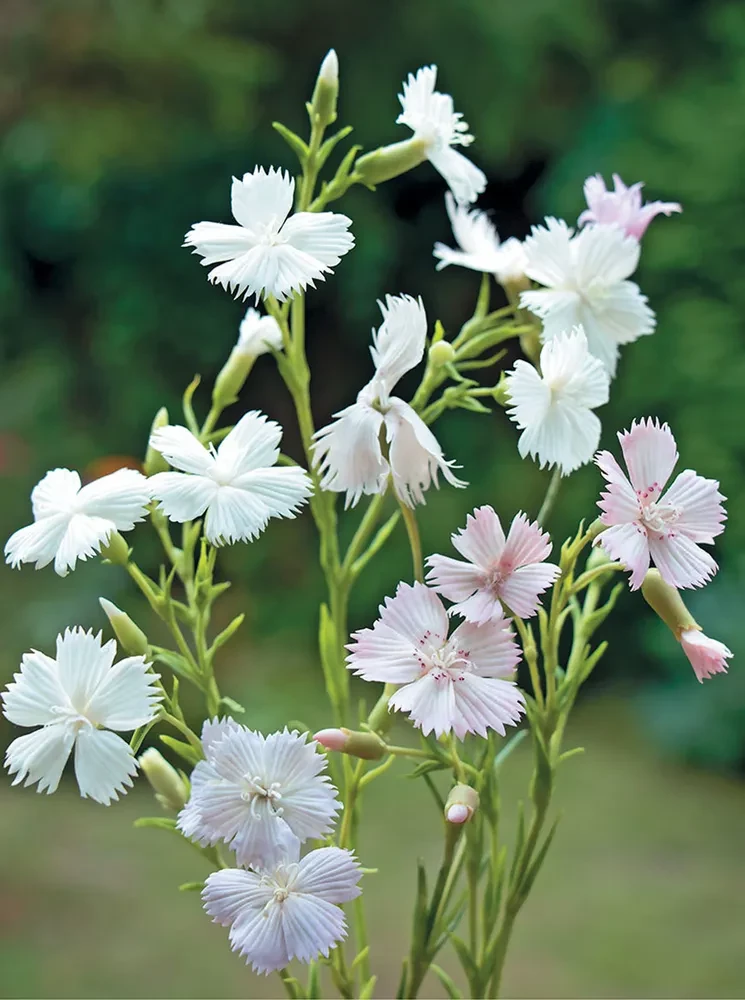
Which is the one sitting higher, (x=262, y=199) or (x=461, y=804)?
(x=262, y=199)

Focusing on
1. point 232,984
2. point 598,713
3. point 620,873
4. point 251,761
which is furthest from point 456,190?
point 598,713

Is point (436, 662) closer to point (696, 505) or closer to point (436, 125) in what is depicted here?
point (696, 505)

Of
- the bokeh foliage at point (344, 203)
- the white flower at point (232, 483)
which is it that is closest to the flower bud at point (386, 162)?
the white flower at point (232, 483)

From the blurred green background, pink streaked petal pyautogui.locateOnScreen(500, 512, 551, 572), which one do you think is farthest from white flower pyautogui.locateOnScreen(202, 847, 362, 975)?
the blurred green background

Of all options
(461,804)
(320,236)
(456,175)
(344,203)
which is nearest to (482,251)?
(456,175)

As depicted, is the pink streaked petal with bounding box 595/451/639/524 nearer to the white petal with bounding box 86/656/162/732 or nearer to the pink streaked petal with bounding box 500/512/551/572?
the pink streaked petal with bounding box 500/512/551/572

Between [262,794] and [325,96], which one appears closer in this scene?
[262,794]
